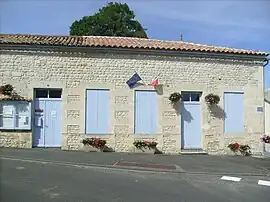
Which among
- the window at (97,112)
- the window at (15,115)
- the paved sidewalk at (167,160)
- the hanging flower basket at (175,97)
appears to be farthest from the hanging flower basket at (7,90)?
the hanging flower basket at (175,97)

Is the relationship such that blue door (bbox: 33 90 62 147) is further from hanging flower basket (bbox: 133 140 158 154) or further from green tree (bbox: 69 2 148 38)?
green tree (bbox: 69 2 148 38)

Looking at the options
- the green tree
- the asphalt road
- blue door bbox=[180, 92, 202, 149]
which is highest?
the green tree

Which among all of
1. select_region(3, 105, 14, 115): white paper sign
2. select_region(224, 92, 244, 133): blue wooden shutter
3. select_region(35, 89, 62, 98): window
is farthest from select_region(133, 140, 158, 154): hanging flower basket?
select_region(3, 105, 14, 115): white paper sign

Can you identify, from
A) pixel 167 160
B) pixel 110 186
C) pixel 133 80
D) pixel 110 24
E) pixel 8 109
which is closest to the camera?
pixel 110 186

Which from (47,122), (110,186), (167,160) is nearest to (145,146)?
(167,160)

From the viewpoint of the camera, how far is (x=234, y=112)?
53.4 ft

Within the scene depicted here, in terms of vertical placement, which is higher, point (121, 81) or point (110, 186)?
point (121, 81)

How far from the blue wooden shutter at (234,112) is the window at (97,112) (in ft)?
17.5

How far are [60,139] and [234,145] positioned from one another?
297 inches

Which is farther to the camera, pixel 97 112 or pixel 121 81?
pixel 121 81

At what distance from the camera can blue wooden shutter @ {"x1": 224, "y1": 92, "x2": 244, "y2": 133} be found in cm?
1614

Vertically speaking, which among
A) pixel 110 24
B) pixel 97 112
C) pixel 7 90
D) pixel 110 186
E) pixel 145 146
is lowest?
pixel 110 186

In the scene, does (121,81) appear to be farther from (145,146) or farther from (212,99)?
(212,99)

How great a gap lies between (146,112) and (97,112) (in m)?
2.09
